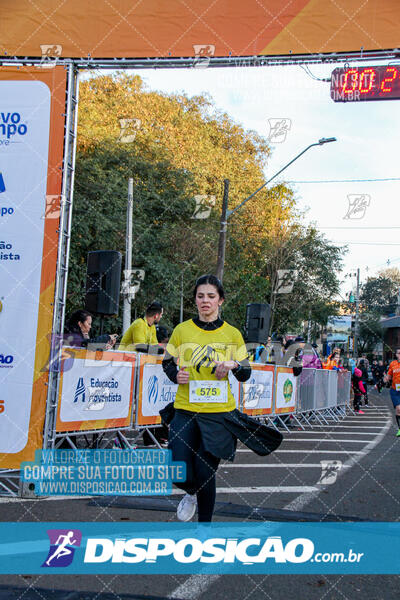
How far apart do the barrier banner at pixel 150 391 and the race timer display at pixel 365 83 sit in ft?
13.6

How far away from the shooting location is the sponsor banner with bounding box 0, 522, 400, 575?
428cm

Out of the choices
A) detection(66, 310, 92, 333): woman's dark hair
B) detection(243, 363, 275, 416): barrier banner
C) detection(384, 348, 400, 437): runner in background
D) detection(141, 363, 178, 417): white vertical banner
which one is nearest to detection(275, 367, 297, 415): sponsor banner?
detection(243, 363, 275, 416): barrier banner

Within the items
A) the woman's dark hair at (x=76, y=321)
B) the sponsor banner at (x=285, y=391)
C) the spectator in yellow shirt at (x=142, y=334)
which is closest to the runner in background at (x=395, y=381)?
the sponsor banner at (x=285, y=391)

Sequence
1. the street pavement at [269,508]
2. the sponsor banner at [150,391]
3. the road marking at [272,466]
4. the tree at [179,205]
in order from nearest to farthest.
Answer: the street pavement at [269,508], the road marking at [272,466], the sponsor banner at [150,391], the tree at [179,205]

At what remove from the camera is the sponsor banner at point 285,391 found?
14188 mm

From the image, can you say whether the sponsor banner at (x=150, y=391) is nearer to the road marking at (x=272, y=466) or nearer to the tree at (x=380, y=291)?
the road marking at (x=272, y=466)

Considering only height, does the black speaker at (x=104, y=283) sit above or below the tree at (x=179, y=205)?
below

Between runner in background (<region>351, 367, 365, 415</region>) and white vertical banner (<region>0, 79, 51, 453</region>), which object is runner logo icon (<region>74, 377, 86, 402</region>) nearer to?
white vertical banner (<region>0, 79, 51, 453</region>)

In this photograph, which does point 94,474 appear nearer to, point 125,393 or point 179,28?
point 125,393

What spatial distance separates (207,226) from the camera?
109ft

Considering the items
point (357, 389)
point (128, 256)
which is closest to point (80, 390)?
point (357, 389)

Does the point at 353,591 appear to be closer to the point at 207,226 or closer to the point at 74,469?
the point at 74,469

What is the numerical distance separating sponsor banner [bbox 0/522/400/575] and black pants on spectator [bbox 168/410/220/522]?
0.65 ft

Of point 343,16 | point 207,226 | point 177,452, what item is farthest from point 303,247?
point 177,452
